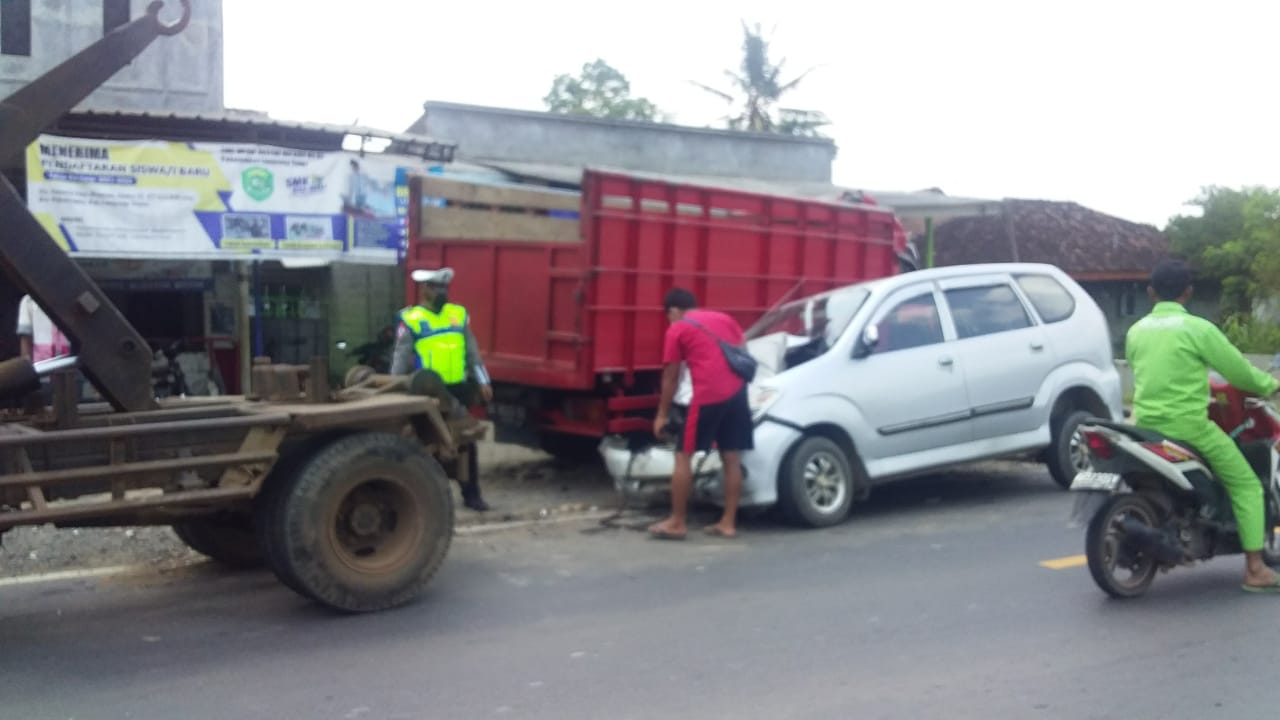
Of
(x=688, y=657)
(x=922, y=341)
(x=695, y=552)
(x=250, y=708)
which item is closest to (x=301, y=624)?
(x=250, y=708)

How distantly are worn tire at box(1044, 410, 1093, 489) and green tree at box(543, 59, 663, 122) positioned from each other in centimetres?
3501

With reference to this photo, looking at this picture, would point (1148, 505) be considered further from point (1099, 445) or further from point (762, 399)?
point (762, 399)

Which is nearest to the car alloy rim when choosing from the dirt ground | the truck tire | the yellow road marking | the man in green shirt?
the yellow road marking

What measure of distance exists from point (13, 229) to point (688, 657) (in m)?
3.51

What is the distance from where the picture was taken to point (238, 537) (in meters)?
6.93

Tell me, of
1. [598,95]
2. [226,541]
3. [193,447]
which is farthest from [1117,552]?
[598,95]

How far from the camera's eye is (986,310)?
9031 mm

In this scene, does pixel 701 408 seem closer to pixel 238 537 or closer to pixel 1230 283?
pixel 238 537

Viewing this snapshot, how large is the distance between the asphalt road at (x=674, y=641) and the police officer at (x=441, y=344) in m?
1.36

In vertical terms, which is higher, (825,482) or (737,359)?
(737,359)

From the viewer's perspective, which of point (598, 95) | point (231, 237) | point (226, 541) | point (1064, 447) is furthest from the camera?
point (598, 95)

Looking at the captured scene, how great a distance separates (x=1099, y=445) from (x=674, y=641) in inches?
91.8

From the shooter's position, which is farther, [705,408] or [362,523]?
[705,408]

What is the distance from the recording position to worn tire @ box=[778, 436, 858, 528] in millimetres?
8023
